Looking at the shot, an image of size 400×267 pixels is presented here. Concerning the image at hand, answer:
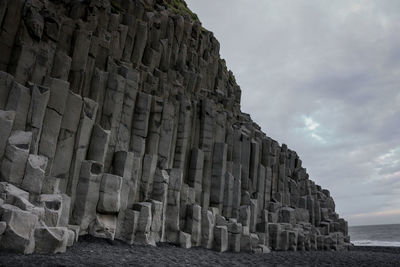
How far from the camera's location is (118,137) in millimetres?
14219

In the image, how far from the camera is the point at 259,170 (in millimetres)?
24094

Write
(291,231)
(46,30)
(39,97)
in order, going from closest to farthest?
1. (39,97)
2. (46,30)
3. (291,231)

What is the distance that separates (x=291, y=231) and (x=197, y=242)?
934 cm

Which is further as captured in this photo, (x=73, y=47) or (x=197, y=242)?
(x=197, y=242)

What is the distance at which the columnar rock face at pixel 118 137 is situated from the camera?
33.2ft

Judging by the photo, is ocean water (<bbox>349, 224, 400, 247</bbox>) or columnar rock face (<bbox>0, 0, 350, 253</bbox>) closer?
columnar rock face (<bbox>0, 0, 350, 253</bbox>)

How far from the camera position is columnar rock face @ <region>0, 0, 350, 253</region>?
10109 millimetres

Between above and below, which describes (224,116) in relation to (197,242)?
above

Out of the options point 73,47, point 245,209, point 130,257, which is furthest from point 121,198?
point 245,209

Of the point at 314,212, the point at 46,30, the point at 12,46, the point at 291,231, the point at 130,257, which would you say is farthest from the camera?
the point at 314,212

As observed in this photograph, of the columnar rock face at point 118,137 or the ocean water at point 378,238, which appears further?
the ocean water at point 378,238

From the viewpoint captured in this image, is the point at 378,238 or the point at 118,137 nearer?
the point at 118,137

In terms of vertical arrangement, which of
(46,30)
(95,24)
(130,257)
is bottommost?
(130,257)

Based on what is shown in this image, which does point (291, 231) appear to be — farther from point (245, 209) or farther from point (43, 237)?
point (43, 237)
